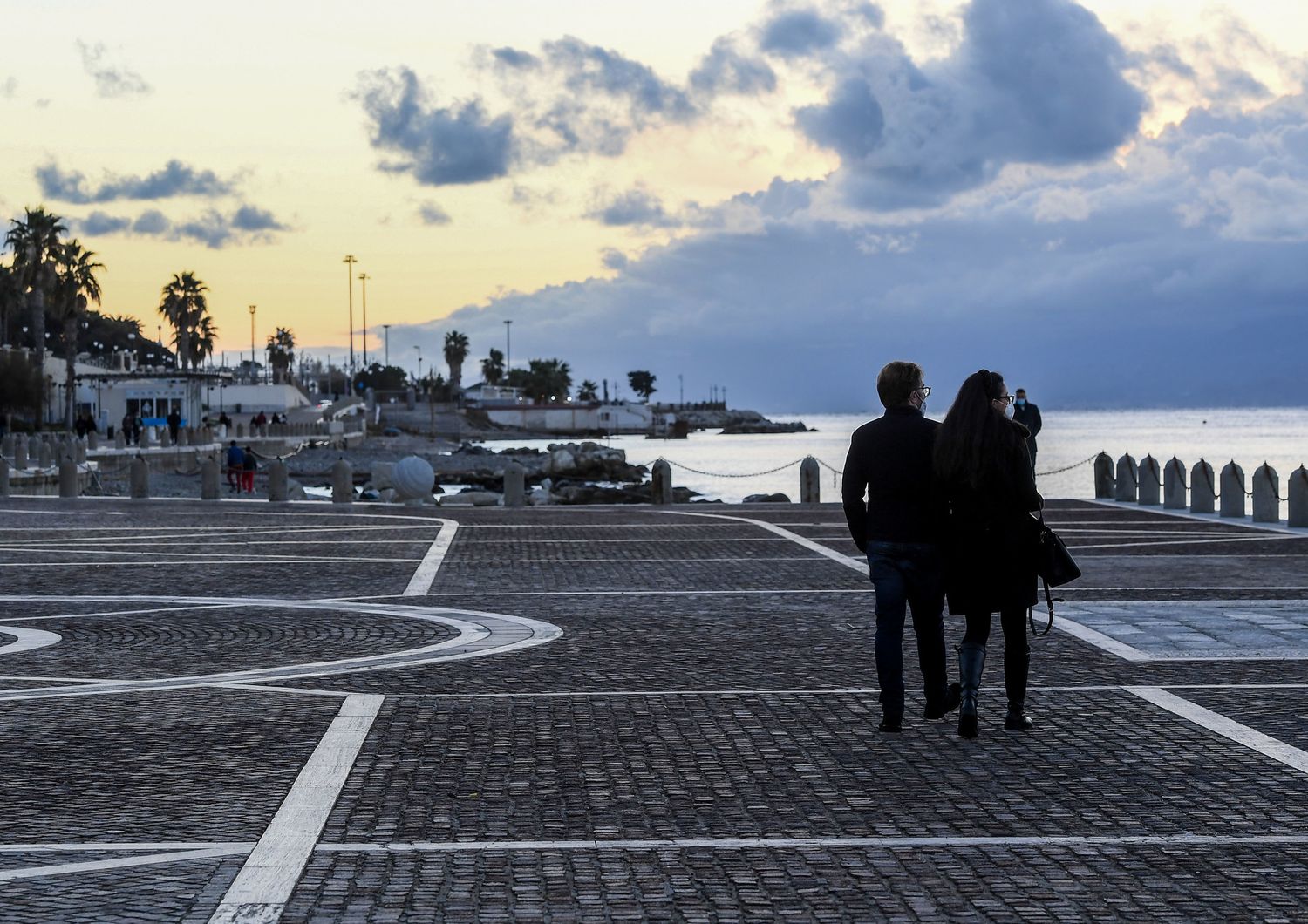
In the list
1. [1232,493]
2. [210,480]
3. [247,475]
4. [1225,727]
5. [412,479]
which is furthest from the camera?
[247,475]

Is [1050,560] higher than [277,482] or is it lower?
higher

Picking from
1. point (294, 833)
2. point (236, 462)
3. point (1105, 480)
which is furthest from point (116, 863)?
point (236, 462)

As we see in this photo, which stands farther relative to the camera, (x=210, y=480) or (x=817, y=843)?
(x=210, y=480)

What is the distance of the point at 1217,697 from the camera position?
8.90 meters

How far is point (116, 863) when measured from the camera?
544cm

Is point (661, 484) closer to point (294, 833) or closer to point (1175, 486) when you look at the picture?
point (1175, 486)

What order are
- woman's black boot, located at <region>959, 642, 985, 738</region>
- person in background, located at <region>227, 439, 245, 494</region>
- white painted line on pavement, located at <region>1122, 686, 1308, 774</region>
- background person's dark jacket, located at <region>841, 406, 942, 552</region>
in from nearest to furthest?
white painted line on pavement, located at <region>1122, 686, 1308, 774</region>
woman's black boot, located at <region>959, 642, 985, 738</region>
background person's dark jacket, located at <region>841, 406, 942, 552</region>
person in background, located at <region>227, 439, 245, 494</region>

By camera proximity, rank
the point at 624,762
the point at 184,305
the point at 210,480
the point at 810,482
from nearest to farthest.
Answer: the point at 624,762 < the point at 810,482 < the point at 210,480 < the point at 184,305

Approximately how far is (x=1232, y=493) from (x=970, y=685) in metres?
19.9

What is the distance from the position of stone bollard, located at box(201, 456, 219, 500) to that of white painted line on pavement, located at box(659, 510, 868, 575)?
31.4 ft

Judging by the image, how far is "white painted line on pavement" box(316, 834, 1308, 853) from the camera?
5637 mm

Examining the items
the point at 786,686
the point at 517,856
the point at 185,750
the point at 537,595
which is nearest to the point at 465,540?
the point at 537,595

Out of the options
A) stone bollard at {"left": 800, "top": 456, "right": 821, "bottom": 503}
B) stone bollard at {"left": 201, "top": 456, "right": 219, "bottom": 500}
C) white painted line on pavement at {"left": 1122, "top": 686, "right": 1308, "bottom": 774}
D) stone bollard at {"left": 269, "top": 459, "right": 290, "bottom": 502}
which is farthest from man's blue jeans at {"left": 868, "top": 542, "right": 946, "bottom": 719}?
stone bollard at {"left": 201, "top": 456, "right": 219, "bottom": 500}

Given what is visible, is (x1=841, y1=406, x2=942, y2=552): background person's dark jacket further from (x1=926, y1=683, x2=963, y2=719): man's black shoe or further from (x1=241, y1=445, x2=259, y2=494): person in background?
(x1=241, y1=445, x2=259, y2=494): person in background
